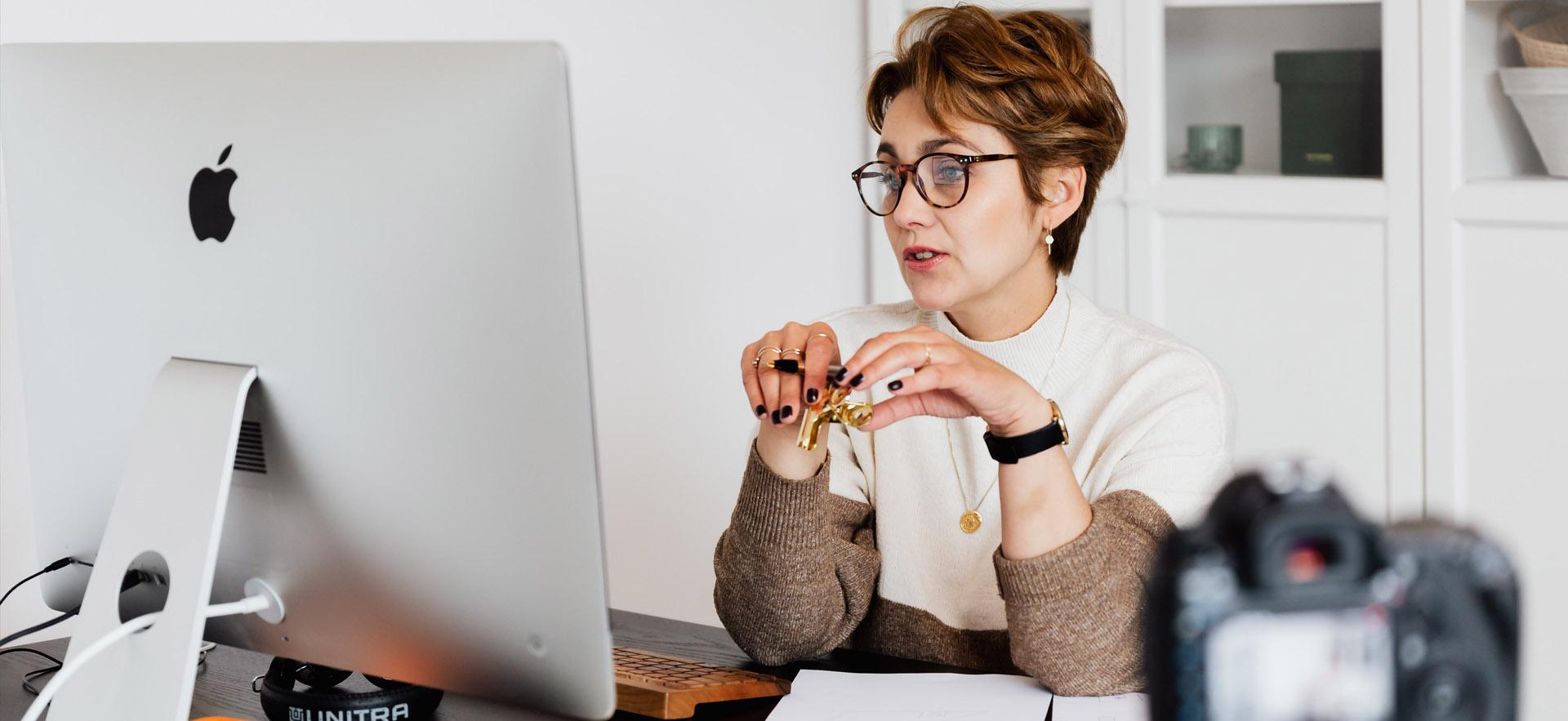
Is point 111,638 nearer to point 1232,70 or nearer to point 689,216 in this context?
point 689,216

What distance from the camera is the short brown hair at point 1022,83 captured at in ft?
5.14

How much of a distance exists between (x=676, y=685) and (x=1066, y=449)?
55cm

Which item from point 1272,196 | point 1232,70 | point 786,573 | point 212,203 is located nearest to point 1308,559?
point 212,203

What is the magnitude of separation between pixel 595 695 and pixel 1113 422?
80 centimetres

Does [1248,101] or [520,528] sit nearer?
[520,528]

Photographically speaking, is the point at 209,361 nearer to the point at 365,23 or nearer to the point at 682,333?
the point at 365,23

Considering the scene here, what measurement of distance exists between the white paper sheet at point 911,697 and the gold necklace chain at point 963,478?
0.93ft

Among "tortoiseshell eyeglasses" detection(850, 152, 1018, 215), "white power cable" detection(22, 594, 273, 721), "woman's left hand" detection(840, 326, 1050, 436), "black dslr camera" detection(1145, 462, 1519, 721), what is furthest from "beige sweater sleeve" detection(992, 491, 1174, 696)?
"black dslr camera" detection(1145, 462, 1519, 721)

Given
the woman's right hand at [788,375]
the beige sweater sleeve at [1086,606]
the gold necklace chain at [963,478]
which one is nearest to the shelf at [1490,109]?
the gold necklace chain at [963,478]

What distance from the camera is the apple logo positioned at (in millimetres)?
951

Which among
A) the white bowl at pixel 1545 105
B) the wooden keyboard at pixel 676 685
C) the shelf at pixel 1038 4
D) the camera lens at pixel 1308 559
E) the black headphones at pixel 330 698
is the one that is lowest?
the wooden keyboard at pixel 676 685

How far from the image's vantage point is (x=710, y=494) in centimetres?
289

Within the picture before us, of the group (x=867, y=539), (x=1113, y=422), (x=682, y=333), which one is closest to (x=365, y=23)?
(x=682, y=333)

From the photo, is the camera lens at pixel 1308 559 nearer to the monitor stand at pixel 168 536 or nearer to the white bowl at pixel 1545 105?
the monitor stand at pixel 168 536
